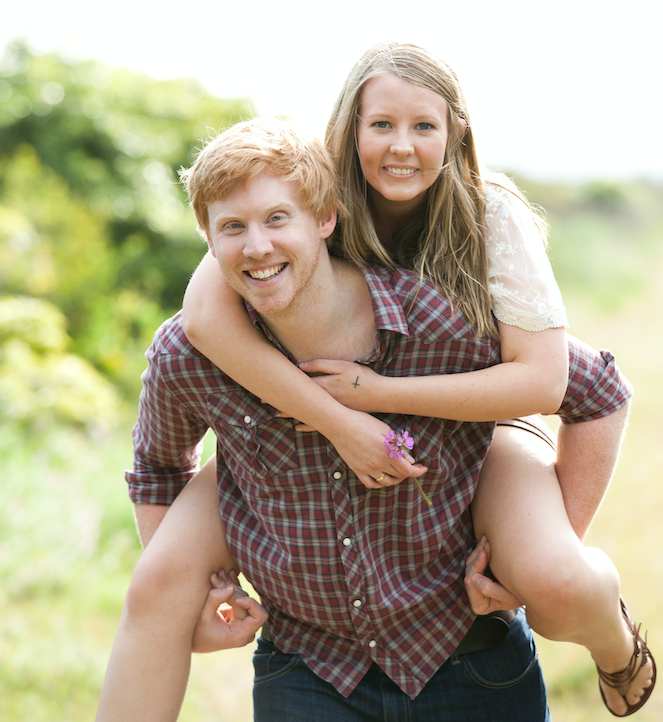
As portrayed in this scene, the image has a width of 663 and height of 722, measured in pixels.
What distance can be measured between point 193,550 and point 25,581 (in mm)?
2378

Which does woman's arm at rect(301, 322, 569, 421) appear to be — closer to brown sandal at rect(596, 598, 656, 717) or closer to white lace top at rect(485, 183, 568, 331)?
white lace top at rect(485, 183, 568, 331)

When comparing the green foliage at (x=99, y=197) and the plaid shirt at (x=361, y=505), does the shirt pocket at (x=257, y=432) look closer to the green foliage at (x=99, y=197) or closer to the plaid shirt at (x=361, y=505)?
the plaid shirt at (x=361, y=505)

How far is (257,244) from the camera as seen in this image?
1.72 m

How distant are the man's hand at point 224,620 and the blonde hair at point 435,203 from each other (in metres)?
0.97

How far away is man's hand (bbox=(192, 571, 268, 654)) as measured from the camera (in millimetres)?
2029

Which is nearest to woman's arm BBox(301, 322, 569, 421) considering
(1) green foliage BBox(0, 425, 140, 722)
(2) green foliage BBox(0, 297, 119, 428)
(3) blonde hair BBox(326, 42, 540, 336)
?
(3) blonde hair BBox(326, 42, 540, 336)

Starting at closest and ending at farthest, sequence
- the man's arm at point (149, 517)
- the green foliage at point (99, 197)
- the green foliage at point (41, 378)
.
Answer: the man's arm at point (149, 517), the green foliage at point (41, 378), the green foliage at point (99, 197)

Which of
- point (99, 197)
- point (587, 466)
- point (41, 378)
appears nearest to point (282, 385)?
point (587, 466)

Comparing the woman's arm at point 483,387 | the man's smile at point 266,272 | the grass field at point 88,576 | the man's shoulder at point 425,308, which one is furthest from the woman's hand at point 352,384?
the grass field at point 88,576

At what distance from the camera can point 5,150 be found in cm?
763

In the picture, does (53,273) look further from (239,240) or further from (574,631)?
(574,631)

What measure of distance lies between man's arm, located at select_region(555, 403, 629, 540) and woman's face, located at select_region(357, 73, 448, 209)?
814 millimetres

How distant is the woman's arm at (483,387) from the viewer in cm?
181

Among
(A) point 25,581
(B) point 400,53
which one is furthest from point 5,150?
(B) point 400,53
